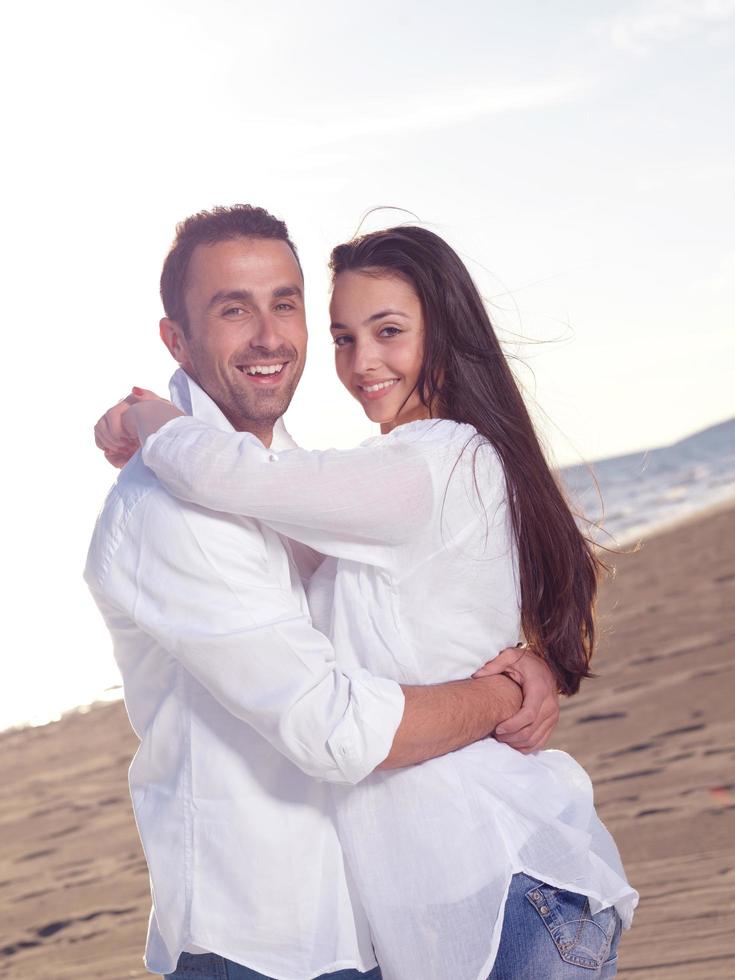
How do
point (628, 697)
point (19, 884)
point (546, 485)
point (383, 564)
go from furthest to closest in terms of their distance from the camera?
point (628, 697)
point (19, 884)
point (546, 485)
point (383, 564)

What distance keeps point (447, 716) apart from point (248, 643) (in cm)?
39

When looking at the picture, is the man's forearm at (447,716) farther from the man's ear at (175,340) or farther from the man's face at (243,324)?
the man's ear at (175,340)

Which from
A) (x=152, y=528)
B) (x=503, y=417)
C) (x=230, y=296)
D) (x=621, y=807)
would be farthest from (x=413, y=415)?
(x=621, y=807)

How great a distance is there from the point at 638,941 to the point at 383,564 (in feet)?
10.9

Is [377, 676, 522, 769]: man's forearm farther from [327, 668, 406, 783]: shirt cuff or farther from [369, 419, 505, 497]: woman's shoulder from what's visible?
[369, 419, 505, 497]: woman's shoulder

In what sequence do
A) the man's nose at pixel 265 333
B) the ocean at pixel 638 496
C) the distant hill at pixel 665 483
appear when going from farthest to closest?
the distant hill at pixel 665 483 → the ocean at pixel 638 496 → the man's nose at pixel 265 333

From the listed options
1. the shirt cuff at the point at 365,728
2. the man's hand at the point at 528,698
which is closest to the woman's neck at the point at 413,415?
the man's hand at the point at 528,698

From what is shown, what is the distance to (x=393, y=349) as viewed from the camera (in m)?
2.81

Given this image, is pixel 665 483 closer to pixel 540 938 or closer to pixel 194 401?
pixel 194 401

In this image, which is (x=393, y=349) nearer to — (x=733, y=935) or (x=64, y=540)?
A: (x=733, y=935)

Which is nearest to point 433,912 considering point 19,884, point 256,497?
point 256,497

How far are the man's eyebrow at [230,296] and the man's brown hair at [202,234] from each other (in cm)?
10

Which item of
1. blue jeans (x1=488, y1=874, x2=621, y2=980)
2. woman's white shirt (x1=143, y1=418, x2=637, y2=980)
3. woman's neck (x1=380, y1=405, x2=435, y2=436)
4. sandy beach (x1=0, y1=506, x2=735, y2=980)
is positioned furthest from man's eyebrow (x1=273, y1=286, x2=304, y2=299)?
sandy beach (x1=0, y1=506, x2=735, y2=980)

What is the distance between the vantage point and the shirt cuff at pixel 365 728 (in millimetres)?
2078
